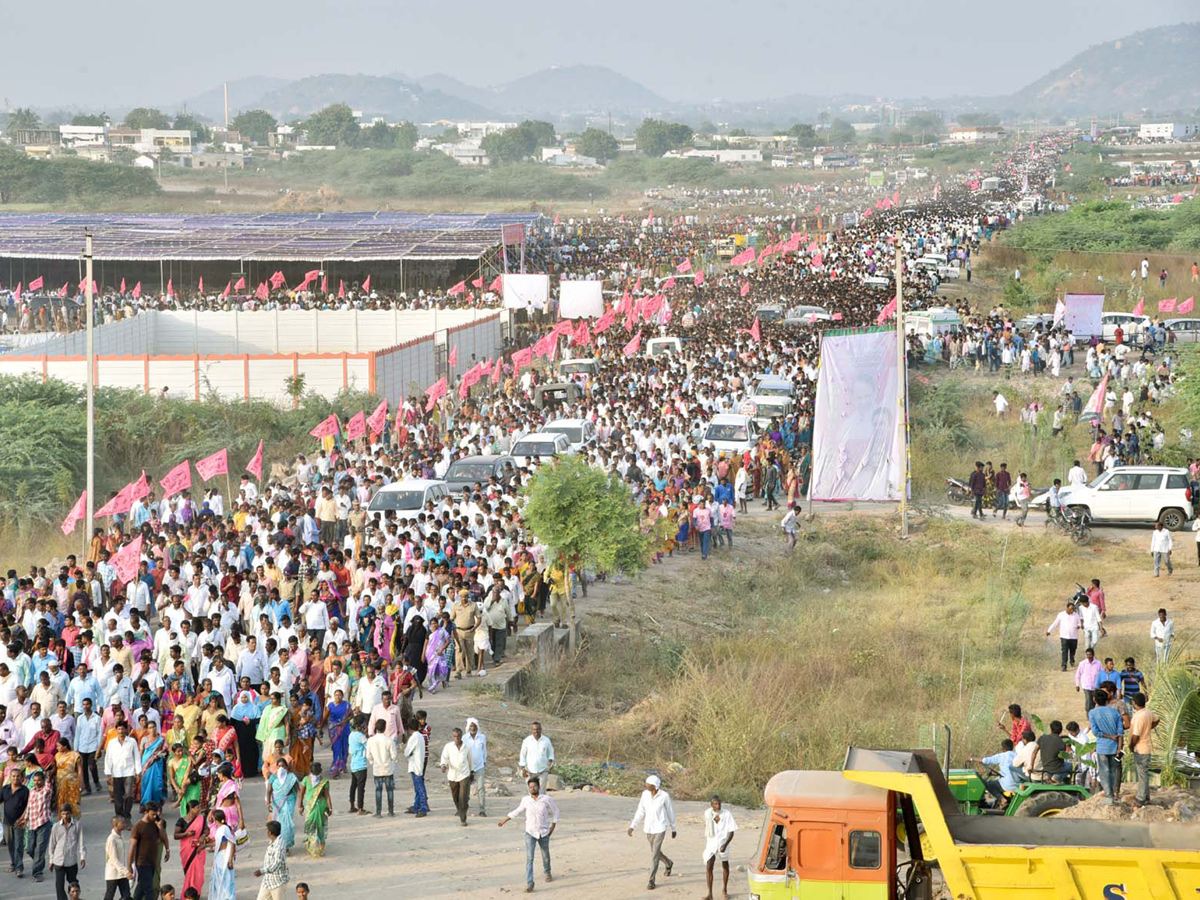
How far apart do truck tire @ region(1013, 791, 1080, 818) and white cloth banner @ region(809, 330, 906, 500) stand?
13.7 metres

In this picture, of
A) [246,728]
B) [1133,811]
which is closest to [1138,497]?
[1133,811]

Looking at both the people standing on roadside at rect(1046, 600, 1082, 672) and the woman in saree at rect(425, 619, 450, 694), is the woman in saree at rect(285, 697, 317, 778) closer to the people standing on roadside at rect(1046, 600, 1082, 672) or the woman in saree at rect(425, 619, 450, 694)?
the woman in saree at rect(425, 619, 450, 694)

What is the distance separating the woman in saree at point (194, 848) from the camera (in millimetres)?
11781

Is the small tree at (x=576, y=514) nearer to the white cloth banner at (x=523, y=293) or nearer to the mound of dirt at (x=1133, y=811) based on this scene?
the mound of dirt at (x=1133, y=811)

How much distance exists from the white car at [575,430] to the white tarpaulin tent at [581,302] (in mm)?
18513

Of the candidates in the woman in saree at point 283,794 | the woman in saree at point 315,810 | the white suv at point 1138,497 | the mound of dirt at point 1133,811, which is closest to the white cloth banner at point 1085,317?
the white suv at point 1138,497

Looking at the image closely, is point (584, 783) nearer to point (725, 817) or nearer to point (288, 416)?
point (725, 817)

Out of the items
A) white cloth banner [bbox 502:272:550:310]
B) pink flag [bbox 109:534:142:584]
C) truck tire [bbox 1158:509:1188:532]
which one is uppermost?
white cloth banner [bbox 502:272:550:310]

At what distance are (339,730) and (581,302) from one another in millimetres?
33187

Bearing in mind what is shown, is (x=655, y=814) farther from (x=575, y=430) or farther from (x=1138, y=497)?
(x=1138, y=497)

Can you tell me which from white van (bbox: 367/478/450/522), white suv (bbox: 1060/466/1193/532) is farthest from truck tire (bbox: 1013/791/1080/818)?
white suv (bbox: 1060/466/1193/532)

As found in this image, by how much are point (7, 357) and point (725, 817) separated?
26.5 m

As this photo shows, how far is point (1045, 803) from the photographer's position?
11.9m

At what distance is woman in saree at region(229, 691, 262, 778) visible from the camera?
14.6 meters
